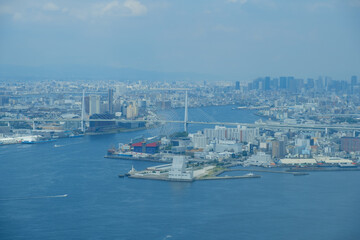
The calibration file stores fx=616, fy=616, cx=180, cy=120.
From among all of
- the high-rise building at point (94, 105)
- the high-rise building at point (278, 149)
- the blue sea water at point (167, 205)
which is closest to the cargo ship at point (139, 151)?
the blue sea water at point (167, 205)

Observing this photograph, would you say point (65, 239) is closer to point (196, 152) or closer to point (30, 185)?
point (30, 185)

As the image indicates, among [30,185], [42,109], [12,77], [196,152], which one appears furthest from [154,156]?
[12,77]

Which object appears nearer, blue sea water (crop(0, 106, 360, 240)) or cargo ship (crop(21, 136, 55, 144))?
blue sea water (crop(0, 106, 360, 240))

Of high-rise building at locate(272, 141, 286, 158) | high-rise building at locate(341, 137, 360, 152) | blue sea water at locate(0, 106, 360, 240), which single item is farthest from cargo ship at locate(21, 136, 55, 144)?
high-rise building at locate(341, 137, 360, 152)

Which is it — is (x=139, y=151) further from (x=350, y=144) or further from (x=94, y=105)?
(x=94, y=105)

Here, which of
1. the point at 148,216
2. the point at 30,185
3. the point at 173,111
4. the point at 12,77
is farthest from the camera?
the point at 12,77

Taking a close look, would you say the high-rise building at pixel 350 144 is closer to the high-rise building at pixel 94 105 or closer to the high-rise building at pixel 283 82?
the high-rise building at pixel 94 105

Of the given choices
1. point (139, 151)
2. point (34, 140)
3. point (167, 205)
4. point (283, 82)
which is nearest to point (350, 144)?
point (139, 151)

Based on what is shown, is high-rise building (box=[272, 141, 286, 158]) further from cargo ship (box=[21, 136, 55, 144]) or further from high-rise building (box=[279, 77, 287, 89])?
high-rise building (box=[279, 77, 287, 89])
